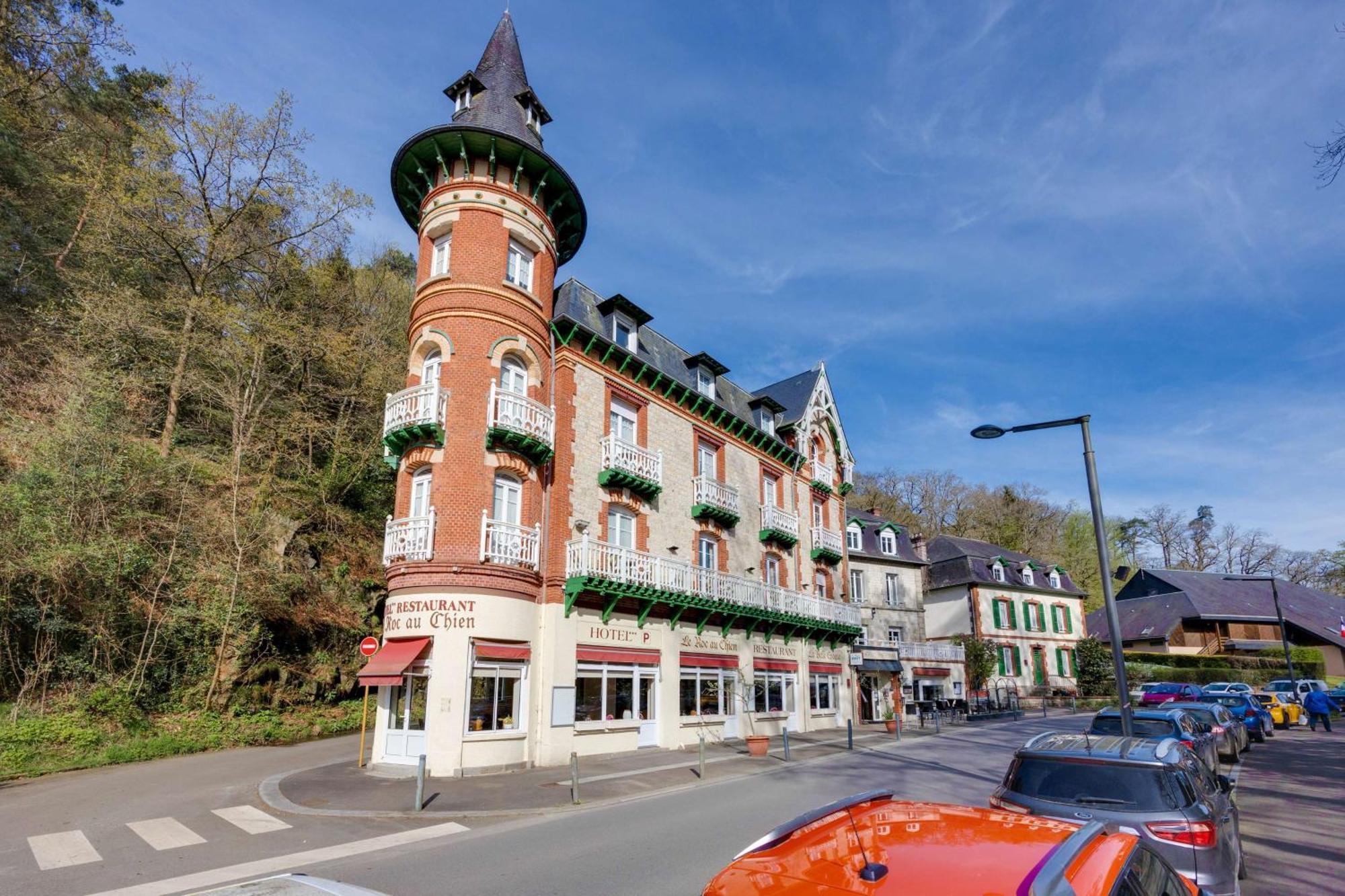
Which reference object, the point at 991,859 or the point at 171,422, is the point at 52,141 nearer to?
the point at 171,422

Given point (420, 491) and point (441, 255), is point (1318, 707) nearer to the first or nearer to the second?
point (420, 491)

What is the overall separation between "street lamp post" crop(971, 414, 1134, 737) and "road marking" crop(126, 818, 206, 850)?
13096mm

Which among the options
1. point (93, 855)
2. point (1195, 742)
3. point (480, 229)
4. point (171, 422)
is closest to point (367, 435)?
point (171, 422)

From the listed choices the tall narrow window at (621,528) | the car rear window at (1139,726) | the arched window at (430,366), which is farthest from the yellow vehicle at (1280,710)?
the arched window at (430,366)

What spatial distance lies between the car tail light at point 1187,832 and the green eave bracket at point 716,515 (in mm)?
17495

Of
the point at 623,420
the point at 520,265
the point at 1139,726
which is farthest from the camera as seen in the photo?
the point at 623,420

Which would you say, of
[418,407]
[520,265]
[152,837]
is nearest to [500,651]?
[418,407]

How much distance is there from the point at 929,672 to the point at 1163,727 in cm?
2358

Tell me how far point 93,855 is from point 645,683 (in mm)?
12954

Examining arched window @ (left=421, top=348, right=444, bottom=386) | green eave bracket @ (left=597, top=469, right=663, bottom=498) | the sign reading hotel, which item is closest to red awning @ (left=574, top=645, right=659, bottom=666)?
the sign reading hotel

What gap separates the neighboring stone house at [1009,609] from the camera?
133ft

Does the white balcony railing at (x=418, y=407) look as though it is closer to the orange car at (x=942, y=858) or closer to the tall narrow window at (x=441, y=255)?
the tall narrow window at (x=441, y=255)

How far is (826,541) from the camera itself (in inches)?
1182

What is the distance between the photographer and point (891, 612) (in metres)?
35.8
